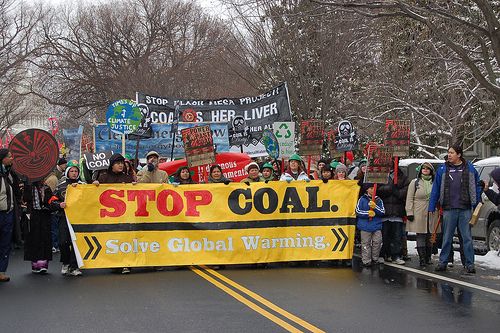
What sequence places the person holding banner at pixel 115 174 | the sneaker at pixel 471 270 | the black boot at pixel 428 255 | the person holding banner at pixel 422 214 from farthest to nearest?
1. the black boot at pixel 428 255
2. the person holding banner at pixel 422 214
3. the person holding banner at pixel 115 174
4. the sneaker at pixel 471 270

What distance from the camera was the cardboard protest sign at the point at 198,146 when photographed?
530 inches

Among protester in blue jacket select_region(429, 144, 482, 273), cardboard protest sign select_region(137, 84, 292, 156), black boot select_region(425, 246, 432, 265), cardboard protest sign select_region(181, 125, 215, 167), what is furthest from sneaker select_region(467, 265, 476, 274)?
cardboard protest sign select_region(137, 84, 292, 156)

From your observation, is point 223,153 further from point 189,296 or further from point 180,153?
point 189,296

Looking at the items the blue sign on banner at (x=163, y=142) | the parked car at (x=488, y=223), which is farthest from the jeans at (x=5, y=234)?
the blue sign on banner at (x=163, y=142)

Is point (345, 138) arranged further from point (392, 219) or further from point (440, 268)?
point (440, 268)

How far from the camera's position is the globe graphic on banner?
17.5 meters

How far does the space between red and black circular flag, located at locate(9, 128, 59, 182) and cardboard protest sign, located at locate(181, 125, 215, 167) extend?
278cm

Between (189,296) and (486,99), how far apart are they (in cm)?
1923

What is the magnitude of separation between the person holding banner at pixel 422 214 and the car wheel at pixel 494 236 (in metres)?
1.86

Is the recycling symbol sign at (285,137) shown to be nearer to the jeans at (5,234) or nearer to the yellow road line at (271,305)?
the yellow road line at (271,305)

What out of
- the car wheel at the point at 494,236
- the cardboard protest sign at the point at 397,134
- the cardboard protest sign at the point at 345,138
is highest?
the cardboard protest sign at the point at 345,138

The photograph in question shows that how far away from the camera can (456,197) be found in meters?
11.2

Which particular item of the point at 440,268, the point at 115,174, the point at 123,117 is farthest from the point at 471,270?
the point at 123,117

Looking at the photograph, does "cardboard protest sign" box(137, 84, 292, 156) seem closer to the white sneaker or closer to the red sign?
the red sign
